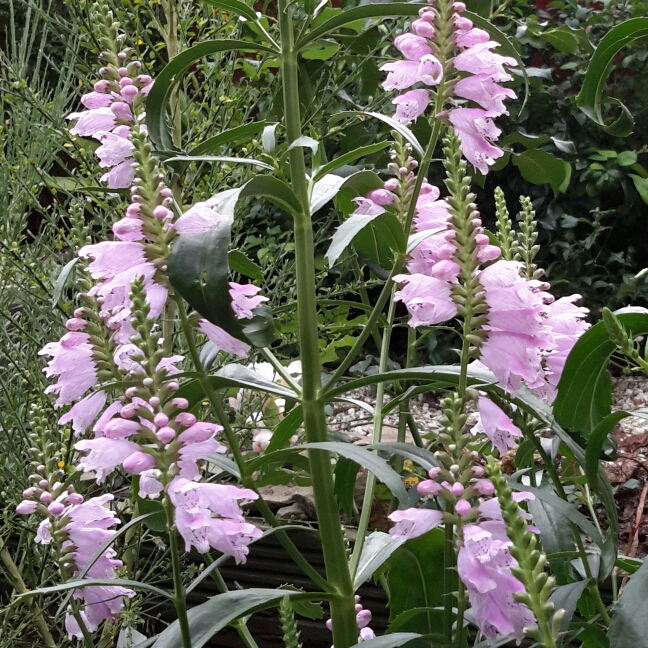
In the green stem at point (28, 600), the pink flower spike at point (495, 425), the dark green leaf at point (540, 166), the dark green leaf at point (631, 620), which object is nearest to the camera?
the dark green leaf at point (631, 620)

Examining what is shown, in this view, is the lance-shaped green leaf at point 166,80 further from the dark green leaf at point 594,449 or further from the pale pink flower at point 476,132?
the dark green leaf at point 594,449

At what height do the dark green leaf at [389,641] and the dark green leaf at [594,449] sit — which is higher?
the dark green leaf at [594,449]

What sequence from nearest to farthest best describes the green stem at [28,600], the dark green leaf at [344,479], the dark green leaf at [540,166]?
1. the dark green leaf at [344,479]
2. the dark green leaf at [540,166]
3. the green stem at [28,600]

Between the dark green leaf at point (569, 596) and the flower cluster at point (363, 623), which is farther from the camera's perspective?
the flower cluster at point (363, 623)

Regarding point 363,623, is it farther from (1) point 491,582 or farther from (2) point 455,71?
(2) point 455,71

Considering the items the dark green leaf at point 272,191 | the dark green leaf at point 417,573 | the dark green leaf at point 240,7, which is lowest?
the dark green leaf at point 417,573

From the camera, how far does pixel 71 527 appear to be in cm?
73

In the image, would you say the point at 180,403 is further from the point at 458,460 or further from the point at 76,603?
the point at 76,603

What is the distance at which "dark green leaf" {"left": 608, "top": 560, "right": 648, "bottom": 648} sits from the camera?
0.49 meters

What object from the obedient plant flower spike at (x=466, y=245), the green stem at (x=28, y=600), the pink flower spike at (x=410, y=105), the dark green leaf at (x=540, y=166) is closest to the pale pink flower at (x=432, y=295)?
the obedient plant flower spike at (x=466, y=245)

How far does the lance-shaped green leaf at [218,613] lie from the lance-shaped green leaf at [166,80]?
0.46 meters

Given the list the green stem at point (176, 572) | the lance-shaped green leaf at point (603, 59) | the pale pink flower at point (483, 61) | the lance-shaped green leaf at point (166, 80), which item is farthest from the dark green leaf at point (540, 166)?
the green stem at point (176, 572)

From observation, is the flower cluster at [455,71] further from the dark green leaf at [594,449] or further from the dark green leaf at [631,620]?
the dark green leaf at [631,620]

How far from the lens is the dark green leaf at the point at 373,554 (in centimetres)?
73
